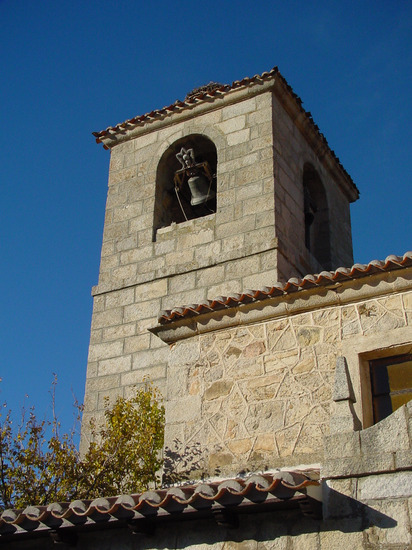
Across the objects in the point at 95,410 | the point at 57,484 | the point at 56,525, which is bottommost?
the point at 56,525

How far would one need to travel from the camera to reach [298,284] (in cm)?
765

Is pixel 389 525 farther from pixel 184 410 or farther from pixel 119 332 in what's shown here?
pixel 119 332

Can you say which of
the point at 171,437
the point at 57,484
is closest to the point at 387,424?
the point at 171,437

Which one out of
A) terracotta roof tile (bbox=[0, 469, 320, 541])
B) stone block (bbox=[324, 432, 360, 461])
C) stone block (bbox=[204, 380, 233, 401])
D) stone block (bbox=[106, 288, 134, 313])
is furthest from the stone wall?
stone block (bbox=[106, 288, 134, 313])

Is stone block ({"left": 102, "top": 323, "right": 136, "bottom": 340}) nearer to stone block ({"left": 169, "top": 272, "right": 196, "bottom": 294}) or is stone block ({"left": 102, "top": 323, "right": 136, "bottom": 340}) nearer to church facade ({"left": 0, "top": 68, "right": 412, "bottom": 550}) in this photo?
church facade ({"left": 0, "top": 68, "right": 412, "bottom": 550})

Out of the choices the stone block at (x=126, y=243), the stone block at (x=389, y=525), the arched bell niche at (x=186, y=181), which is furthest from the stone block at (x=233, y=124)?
the stone block at (x=389, y=525)

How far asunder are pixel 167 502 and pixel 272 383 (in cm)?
181

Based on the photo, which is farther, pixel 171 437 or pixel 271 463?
pixel 171 437

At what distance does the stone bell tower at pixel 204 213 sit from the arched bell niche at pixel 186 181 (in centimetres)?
2

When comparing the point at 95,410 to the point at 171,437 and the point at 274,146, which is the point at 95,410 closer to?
the point at 171,437

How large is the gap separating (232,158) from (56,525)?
6.86 metres

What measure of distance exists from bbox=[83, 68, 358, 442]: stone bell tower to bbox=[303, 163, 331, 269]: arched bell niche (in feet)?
0.06

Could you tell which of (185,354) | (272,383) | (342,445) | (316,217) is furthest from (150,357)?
(342,445)

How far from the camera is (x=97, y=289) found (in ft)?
39.4
